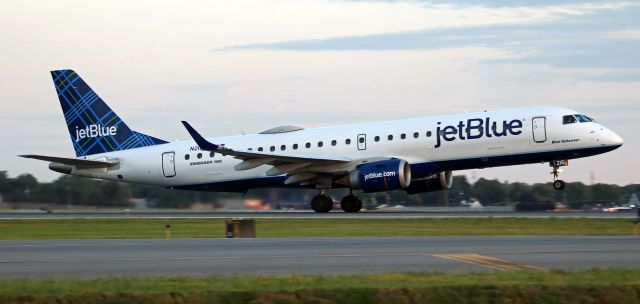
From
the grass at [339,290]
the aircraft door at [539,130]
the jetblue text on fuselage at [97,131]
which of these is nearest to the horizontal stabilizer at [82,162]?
the jetblue text on fuselage at [97,131]

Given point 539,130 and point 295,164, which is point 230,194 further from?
point 539,130

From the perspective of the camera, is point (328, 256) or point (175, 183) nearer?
point (328, 256)

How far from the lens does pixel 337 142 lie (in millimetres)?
46750

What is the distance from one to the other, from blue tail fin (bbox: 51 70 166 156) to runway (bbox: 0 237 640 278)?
83.3 feet

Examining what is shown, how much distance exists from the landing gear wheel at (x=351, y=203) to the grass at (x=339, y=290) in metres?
31.0

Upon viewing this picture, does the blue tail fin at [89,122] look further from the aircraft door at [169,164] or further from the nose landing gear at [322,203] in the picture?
the nose landing gear at [322,203]

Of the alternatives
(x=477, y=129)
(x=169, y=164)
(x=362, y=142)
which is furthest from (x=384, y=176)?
(x=169, y=164)

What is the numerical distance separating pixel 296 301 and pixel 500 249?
30.6 ft

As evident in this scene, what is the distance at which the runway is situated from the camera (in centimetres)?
1823

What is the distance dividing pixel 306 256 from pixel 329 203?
26010mm

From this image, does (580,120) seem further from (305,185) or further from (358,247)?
(358,247)

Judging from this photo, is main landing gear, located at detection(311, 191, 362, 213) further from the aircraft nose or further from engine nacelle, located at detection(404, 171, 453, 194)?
the aircraft nose

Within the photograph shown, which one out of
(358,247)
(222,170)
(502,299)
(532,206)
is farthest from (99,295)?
(532,206)

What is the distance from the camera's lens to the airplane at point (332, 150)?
43.1 meters
